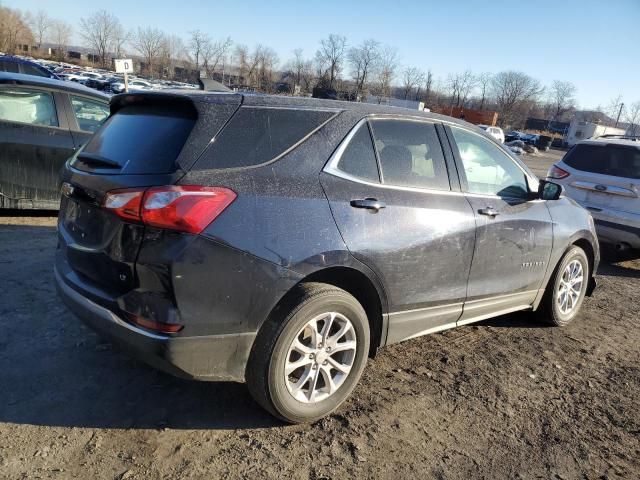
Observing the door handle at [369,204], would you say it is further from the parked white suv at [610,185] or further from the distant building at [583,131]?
the distant building at [583,131]

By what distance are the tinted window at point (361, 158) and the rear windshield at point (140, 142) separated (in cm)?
90

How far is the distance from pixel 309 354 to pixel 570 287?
314 centimetres

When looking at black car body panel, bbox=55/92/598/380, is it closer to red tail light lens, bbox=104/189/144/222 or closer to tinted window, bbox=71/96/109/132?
red tail light lens, bbox=104/189/144/222

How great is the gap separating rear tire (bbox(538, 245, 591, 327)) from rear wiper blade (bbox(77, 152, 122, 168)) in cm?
376

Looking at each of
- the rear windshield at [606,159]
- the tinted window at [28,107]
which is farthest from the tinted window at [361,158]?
the rear windshield at [606,159]

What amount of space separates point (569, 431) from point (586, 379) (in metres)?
0.85

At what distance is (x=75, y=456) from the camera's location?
98.5 inches

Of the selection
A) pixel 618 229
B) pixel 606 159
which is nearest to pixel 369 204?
pixel 618 229

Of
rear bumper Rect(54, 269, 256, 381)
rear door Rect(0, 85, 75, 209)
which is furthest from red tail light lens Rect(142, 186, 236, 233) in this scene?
rear door Rect(0, 85, 75, 209)

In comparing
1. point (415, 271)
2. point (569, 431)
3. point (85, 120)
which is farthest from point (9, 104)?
point (569, 431)

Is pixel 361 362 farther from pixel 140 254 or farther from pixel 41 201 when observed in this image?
pixel 41 201

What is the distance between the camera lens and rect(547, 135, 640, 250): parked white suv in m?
6.86

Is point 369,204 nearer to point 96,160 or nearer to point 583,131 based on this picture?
point 96,160

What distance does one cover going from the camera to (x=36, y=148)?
6.04 m
